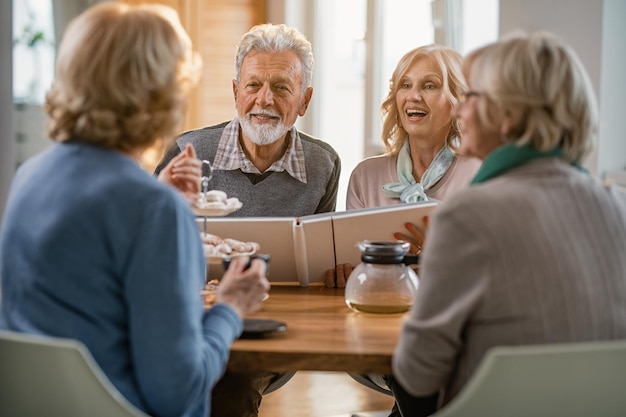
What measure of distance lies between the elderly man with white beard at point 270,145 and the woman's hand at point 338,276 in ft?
2.42

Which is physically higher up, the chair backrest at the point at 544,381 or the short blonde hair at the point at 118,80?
the short blonde hair at the point at 118,80

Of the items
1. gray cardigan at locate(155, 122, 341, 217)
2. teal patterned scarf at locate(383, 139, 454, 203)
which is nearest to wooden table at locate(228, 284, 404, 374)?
teal patterned scarf at locate(383, 139, 454, 203)

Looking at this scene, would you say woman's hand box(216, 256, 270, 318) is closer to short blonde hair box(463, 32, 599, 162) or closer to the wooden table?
the wooden table

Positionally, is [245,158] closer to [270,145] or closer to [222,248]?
[270,145]

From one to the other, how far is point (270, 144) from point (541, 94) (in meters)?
1.70

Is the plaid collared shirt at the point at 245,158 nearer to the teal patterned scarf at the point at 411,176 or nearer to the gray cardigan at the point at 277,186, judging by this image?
the gray cardigan at the point at 277,186

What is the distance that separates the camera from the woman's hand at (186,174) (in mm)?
2195

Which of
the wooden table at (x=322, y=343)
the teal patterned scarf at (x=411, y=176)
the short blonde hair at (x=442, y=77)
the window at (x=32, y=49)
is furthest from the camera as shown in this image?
the window at (x=32, y=49)

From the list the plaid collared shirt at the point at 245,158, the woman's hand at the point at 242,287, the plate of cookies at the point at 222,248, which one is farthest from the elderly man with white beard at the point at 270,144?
the woman's hand at the point at 242,287

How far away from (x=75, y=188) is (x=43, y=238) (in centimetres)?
10

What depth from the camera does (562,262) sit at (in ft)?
4.85

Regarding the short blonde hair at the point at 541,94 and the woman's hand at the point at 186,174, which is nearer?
the short blonde hair at the point at 541,94

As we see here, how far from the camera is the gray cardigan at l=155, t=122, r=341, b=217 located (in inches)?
122

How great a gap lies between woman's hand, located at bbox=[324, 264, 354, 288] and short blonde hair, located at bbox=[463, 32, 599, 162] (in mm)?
843
